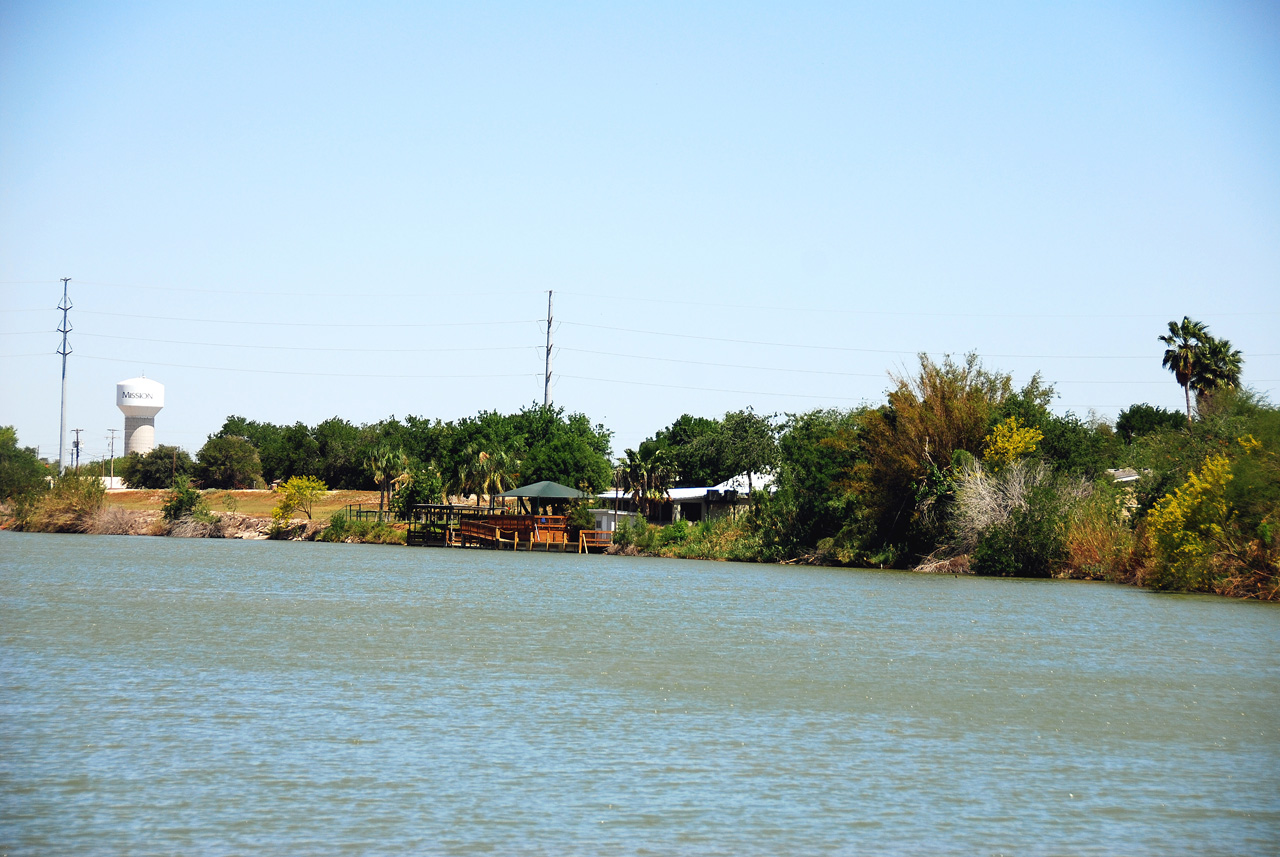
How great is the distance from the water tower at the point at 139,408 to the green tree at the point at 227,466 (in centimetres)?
2307

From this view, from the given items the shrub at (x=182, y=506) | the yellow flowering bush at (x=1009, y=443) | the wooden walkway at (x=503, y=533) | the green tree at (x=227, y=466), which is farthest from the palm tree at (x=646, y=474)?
the green tree at (x=227, y=466)

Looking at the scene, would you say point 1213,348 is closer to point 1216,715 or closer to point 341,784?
point 1216,715

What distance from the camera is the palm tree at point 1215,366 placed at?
2530 inches

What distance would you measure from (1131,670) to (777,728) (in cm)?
776

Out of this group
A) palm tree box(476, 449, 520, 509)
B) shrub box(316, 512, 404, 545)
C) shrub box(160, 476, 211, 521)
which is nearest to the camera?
shrub box(316, 512, 404, 545)

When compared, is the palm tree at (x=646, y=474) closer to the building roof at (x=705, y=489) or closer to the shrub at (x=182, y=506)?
the building roof at (x=705, y=489)

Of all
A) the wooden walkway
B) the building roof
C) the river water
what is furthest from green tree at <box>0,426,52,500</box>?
the river water

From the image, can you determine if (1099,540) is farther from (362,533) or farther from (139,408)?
(139,408)

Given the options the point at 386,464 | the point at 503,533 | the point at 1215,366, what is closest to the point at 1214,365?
the point at 1215,366

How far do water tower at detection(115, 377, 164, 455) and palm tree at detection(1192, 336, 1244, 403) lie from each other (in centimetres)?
11128

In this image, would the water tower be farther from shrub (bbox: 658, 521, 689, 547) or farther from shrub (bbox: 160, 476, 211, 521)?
shrub (bbox: 658, 521, 689, 547)

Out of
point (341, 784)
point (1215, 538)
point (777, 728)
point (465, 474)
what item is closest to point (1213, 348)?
point (1215, 538)

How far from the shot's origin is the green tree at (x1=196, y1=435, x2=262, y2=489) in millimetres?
114812

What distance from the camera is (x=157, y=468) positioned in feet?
389
